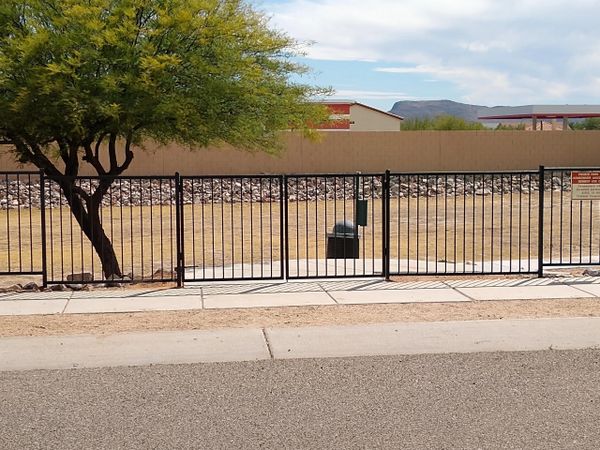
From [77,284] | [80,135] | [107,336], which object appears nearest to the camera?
[107,336]

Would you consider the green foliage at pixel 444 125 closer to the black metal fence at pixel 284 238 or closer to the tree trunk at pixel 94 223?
the black metal fence at pixel 284 238

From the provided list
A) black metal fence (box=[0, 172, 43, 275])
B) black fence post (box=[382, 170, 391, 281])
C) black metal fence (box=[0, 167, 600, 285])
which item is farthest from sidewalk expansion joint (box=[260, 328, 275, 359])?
black metal fence (box=[0, 172, 43, 275])

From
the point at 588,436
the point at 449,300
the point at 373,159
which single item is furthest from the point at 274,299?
the point at 373,159

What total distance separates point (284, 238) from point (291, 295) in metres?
2.67

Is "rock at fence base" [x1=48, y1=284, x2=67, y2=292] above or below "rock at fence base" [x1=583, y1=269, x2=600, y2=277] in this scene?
below

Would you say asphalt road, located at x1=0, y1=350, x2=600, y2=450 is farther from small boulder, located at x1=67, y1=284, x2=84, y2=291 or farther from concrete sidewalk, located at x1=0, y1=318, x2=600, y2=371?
small boulder, located at x1=67, y1=284, x2=84, y2=291

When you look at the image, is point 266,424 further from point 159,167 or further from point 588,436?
point 159,167

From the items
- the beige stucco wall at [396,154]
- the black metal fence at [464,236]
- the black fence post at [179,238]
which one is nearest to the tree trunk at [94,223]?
the black fence post at [179,238]

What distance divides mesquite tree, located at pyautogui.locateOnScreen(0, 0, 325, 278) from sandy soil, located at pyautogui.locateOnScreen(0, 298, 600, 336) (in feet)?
11.4

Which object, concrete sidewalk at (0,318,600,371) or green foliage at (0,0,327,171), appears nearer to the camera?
concrete sidewalk at (0,318,600,371)

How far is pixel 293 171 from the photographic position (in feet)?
159

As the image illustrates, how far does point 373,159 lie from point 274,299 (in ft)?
124

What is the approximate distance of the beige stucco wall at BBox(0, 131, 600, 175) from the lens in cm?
4531

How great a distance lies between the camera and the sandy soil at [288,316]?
31.5 ft
